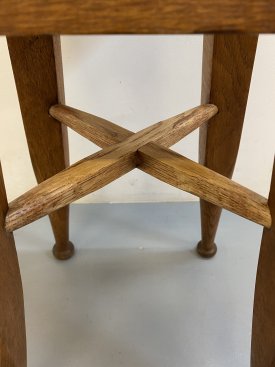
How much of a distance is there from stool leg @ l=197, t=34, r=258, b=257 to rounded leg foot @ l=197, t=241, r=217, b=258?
102 mm

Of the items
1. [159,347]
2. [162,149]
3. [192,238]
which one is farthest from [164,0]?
[192,238]

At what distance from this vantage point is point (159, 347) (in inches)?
25.1

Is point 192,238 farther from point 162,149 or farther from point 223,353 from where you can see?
point 162,149

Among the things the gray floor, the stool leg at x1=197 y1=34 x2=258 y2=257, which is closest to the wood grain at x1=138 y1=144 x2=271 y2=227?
the stool leg at x1=197 y1=34 x2=258 y2=257

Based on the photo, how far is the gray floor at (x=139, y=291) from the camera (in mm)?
635

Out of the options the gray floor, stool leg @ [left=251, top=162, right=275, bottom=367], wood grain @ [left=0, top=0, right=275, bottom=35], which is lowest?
the gray floor

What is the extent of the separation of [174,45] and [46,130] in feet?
0.90

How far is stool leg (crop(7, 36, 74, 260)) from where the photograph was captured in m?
0.56

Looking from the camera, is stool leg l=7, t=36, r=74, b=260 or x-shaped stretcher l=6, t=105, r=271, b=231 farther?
stool leg l=7, t=36, r=74, b=260

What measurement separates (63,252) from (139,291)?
0.51 ft

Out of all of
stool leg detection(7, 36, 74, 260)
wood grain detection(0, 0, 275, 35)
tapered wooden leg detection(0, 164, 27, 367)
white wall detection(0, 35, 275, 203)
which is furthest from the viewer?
white wall detection(0, 35, 275, 203)

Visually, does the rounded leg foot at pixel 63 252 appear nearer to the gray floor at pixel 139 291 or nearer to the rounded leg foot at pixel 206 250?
the gray floor at pixel 139 291

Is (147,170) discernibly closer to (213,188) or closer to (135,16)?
(213,188)

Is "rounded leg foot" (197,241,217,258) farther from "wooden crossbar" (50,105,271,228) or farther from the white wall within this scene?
"wooden crossbar" (50,105,271,228)
